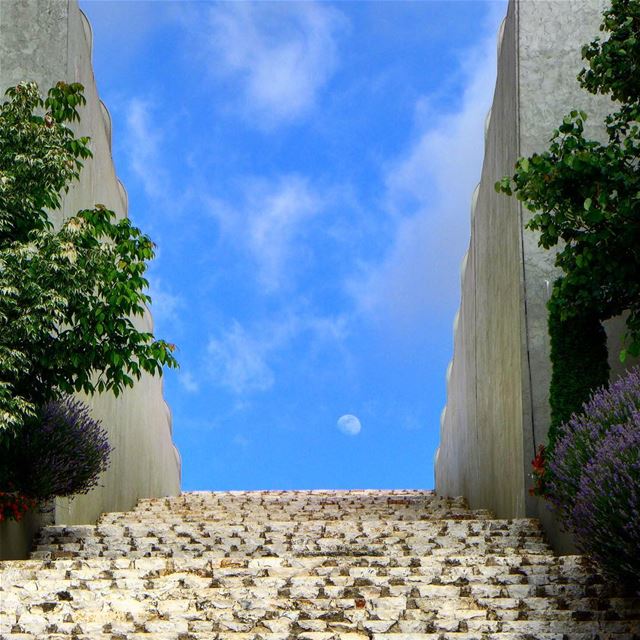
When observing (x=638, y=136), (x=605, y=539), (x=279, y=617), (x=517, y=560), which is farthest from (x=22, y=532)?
(x=638, y=136)

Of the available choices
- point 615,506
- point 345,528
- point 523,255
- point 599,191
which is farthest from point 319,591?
point 523,255

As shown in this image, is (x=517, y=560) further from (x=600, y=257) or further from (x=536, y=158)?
(x=536, y=158)

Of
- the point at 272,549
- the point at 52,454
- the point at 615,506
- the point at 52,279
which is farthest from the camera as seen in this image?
the point at 52,454

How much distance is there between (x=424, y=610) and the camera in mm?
6516

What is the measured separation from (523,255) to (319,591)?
4425 millimetres

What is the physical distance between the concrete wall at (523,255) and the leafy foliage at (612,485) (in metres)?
1.55

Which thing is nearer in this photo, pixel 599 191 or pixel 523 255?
pixel 599 191

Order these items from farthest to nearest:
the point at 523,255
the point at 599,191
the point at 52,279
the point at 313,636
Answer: the point at 523,255 < the point at 52,279 < the point at 599,191 < the point at 313,636

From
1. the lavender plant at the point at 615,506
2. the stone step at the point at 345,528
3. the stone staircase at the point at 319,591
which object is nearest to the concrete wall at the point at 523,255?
the stone step at the point at 345,528

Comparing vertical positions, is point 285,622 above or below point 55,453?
below

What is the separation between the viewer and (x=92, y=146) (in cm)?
1209

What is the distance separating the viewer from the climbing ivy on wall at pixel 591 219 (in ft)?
26.7

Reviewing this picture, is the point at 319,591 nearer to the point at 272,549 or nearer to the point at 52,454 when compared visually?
the point at 272,549

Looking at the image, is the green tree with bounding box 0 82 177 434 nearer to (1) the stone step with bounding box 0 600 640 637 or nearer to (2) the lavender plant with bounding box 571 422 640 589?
(1) the stone step with bounding box 0 600 640 637
